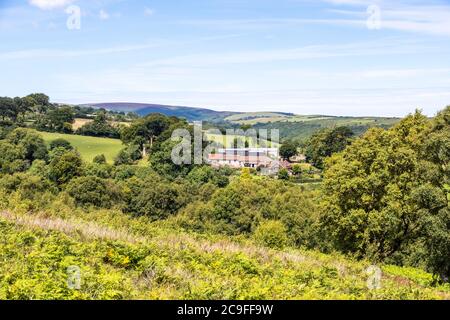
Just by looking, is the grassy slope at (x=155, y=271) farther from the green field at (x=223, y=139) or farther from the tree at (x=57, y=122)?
the tree at (x=57, y=122)

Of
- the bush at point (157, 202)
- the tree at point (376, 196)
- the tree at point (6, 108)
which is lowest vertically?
the bush at point (157, 202)

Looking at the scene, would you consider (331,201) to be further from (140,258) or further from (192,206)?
(192,206)

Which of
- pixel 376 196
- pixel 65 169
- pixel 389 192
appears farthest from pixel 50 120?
pixel 389 192

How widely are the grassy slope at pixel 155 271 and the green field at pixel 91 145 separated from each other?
8025 cm

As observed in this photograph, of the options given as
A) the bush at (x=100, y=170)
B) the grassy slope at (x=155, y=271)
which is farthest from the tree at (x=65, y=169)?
the grassy slope at (x=155, y=271)

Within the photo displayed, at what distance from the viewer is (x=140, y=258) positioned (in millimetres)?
9719

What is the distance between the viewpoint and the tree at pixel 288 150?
113 m

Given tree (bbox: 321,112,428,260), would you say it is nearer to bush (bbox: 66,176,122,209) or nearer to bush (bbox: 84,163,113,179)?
bush (bbox: 66,176,122,209)

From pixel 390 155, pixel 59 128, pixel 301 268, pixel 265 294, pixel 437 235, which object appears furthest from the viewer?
pixel 59 128

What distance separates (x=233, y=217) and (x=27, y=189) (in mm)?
23719

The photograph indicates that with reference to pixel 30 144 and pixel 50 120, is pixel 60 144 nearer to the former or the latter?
pixel 30 144

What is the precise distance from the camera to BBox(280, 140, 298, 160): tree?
4454 inches

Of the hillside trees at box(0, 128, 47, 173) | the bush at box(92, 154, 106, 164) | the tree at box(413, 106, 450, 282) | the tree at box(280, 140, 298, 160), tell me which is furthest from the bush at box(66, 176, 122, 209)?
the tree at box(280, 140, 298, 160)
